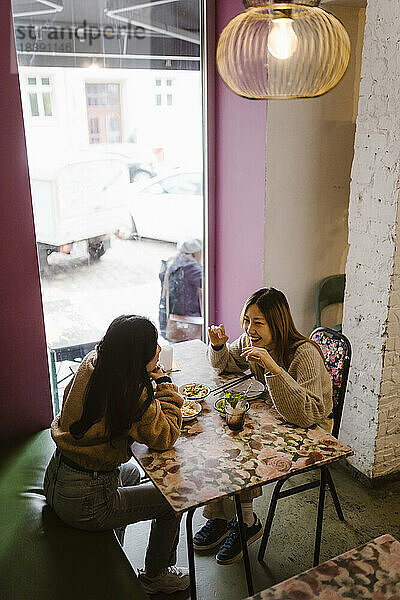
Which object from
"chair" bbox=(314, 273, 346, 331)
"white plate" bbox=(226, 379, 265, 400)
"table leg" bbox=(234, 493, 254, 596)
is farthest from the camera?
"chair" bbox=(314, 273, 346, 331)

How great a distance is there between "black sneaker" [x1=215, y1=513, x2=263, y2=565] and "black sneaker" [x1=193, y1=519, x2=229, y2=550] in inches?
1.8

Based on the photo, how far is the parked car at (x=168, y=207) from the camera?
330 cm

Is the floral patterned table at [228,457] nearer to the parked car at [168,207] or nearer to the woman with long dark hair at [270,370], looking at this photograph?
the woman with long dark hair at [270,370]

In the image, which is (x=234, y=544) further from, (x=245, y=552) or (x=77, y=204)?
(x=77, y=204)

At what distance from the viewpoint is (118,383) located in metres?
1.96

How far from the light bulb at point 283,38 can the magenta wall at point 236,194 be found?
140 cm

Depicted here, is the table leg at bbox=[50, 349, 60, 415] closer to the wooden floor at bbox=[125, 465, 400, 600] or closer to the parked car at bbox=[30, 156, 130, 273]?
the parked car at bbox=[30, 156, 130, 273]

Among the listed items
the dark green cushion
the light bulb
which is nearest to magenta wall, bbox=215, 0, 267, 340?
the light bulb

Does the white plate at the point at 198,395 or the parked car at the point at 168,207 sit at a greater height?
the parked car at the point at 168,207

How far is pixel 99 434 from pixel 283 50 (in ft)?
4.43

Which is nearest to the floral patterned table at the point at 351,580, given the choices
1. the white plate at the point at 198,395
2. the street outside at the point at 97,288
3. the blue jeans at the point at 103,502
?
the blue jeans at the point at 103,502

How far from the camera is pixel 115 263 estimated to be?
3.34 metres

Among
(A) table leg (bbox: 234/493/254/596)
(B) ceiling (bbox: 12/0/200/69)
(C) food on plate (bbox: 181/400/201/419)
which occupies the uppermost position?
(B) ceiling (bbox: 12/0/200/69)

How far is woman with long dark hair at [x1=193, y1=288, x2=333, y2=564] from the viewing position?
2184mm
